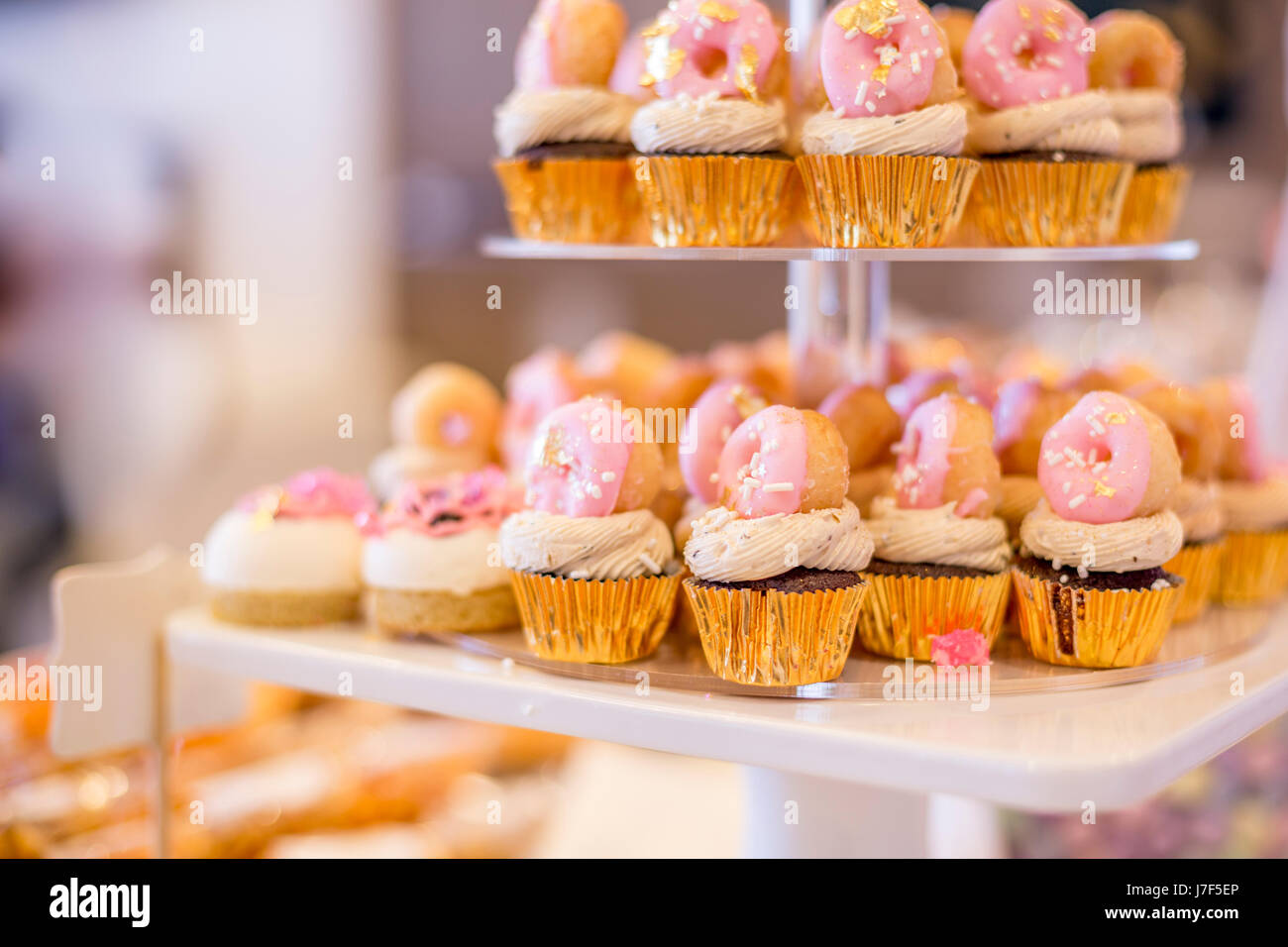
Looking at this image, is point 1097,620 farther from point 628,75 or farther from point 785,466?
point 628,75

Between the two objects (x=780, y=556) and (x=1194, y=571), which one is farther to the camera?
(x=1194, y=571)

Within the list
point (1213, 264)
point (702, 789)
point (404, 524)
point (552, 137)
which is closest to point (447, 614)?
point (404, 524)

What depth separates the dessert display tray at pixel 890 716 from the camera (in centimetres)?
121

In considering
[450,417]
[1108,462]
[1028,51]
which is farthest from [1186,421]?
[450,417]

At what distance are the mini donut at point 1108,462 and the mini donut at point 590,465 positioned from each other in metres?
0.46

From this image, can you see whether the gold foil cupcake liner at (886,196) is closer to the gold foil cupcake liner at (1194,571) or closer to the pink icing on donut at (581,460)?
the pink icing on donut at (581,460)

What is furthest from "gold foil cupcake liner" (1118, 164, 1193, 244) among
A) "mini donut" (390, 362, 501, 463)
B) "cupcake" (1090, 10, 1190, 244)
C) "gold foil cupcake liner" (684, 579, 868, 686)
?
"mini donut" (390, 362, 501, 463)

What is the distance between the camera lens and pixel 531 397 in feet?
6.73

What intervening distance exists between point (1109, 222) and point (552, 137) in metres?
0.70

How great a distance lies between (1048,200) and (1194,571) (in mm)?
530

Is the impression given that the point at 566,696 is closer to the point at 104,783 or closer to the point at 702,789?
the point at 104,783

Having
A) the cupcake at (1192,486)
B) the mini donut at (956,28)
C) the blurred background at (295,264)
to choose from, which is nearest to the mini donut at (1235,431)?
the cupcake at (1192,486)

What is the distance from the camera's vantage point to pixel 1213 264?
379 cm

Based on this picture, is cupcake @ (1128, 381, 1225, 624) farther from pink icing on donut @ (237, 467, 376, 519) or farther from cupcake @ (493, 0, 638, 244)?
pink icing on donut @ (237, 467, 376, 519)
